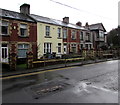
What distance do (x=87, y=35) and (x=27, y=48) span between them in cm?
1807

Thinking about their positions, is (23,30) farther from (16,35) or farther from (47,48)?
(47,48)

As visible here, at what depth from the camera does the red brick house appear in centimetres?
1403

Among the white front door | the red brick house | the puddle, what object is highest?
the red brick house

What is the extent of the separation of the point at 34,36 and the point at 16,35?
3.08 metres

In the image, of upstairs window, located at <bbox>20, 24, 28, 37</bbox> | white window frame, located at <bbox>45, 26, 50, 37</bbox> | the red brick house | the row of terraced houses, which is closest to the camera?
the red brick house

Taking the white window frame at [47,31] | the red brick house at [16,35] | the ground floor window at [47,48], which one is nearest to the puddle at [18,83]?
the red brick house at [16,35]

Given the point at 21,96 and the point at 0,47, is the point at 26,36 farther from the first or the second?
the point at 21,96

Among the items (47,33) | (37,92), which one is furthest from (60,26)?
(37,92)

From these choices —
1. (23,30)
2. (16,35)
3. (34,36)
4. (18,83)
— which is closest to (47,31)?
(34,36)

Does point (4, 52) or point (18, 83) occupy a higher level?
point (4, 52)

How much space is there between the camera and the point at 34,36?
57.1 feet

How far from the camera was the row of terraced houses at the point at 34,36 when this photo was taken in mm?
14391

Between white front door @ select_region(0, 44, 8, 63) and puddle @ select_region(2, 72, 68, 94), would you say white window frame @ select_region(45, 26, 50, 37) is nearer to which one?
white front door @ select_region(0, 44, 8, 63)

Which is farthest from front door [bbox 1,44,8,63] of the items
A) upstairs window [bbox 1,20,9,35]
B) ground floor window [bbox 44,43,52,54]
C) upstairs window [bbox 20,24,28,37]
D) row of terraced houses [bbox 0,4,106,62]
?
ground floor window [bbox 44,43,52,54]
